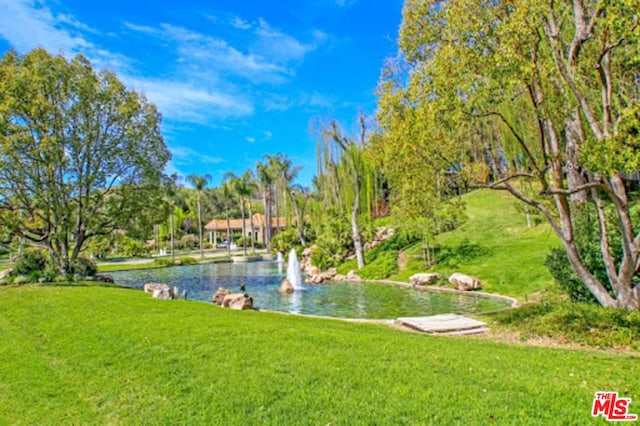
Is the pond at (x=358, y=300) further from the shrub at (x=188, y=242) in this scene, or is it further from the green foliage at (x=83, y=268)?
the shrub at (x=188, y=242)

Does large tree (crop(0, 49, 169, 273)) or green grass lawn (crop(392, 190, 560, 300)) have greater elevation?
large tree (crop(0, 49, 169, 273))

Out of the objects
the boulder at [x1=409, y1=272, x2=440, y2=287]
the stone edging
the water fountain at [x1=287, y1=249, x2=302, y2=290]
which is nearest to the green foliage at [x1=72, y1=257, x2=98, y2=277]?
the water fountain at [x1=287, y1=249, x2=302, y2=290]

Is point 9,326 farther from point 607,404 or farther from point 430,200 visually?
point 607,404

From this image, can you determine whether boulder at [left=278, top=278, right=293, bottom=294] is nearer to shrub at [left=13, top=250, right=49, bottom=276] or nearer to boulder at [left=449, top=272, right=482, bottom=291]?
boulder at [left=449, top=272, right=482, bottom=291]

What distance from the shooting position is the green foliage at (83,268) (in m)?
19.5

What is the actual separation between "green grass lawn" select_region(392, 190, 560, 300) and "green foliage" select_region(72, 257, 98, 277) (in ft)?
50.5

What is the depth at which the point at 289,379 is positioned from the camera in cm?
502

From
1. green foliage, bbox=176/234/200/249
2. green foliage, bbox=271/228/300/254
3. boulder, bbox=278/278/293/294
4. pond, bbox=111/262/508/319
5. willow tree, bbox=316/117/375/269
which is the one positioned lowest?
pond, bbox=111/262/508/319

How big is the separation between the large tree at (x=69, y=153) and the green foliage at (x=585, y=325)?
17710mm

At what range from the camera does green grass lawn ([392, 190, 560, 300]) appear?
1495cm

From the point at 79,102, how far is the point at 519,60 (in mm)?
18271

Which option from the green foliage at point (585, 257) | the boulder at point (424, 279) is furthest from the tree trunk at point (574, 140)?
the boulder at point (424, 279)

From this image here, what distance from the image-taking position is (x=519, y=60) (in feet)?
23.5

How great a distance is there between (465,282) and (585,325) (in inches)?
335
